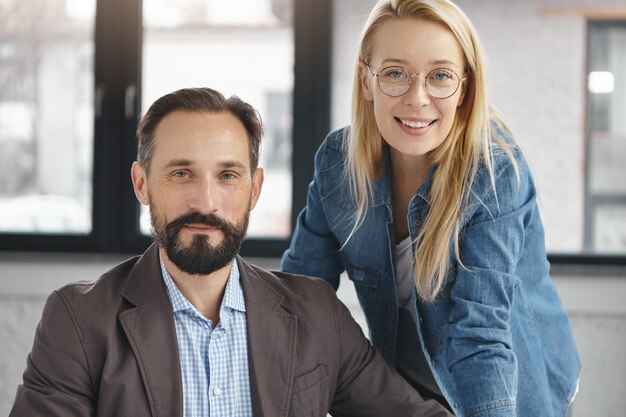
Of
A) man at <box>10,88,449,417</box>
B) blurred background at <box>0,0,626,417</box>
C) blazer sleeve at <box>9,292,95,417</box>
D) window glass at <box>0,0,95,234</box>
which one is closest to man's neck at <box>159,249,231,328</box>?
man at <box>10,88,449,417</box>

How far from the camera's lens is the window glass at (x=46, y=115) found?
3.56 meters

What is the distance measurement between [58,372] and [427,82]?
0.83 metres

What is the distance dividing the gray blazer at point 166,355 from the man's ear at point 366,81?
0.40 m

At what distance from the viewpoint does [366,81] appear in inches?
68.0

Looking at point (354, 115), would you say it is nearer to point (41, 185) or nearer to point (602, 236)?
point (602, 236)

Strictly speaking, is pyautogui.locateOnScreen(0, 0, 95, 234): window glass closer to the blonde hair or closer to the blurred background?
the blurred background

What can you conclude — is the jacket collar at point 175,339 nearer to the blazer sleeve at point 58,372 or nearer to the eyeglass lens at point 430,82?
the blazer sleeve at point 58,372

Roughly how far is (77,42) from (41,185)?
609mm

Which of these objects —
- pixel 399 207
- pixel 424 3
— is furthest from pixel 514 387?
pixel 424 3

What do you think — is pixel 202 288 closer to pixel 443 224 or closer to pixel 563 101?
pixel 443 224

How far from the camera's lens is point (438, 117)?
5.31 feet

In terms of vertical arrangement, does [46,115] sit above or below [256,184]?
above

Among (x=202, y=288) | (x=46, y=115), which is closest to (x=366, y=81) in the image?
(x=202, y=288)

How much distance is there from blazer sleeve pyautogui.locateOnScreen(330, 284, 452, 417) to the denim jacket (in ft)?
0.22
